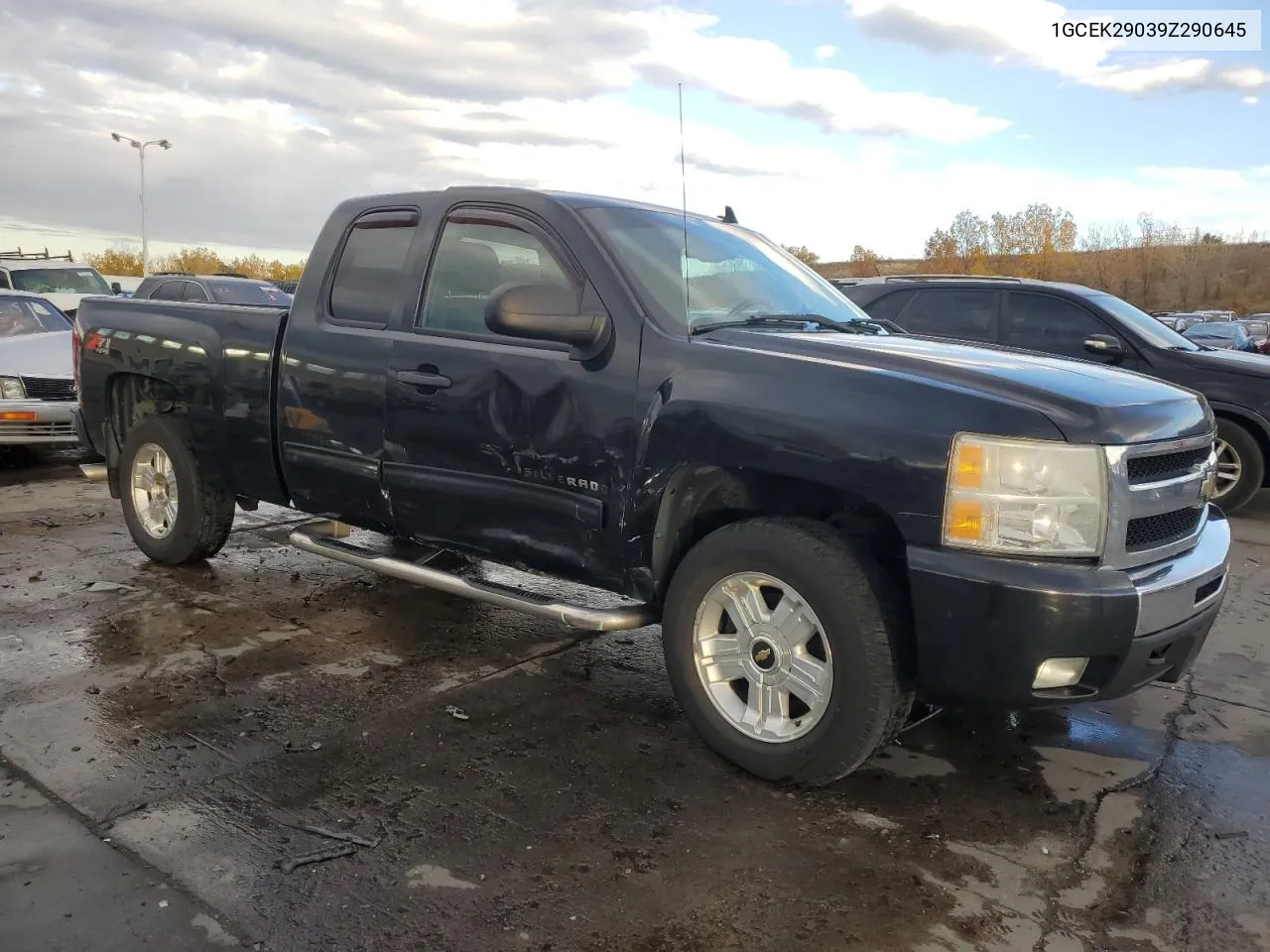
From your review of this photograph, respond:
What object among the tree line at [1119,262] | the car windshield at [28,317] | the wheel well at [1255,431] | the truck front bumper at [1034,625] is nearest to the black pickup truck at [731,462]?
the truck front bumper at [1034,625]

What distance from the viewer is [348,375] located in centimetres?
445

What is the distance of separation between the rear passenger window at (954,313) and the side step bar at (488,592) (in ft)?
20.1

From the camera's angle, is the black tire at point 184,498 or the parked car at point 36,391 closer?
the black tire at point 184,498

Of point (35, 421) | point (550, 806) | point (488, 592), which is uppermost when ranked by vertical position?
point (35, 421)

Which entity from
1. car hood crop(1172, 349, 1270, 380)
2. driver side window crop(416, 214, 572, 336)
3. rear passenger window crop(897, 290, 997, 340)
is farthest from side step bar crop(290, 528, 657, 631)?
car hood crop(1172, 349, 1270, 380)

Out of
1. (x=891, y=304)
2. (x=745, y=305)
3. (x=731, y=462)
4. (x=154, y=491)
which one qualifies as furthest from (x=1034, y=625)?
(x=891, y=304)

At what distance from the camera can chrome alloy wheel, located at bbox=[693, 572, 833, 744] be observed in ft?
10.7

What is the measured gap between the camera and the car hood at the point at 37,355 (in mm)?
8977

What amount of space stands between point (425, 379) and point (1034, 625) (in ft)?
8.16

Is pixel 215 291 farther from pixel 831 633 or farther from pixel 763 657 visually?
pixel 831 633

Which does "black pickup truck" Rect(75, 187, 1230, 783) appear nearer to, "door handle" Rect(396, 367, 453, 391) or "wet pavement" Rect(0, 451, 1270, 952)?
"door handle" Rect(396, 367, 453, 391)

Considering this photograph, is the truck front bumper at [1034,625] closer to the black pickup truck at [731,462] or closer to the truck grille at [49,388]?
the black pickup truck at [731,462]

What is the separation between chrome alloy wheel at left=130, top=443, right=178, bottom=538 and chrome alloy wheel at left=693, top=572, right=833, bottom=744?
3.49 metres

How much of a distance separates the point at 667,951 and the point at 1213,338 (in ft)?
63.8
